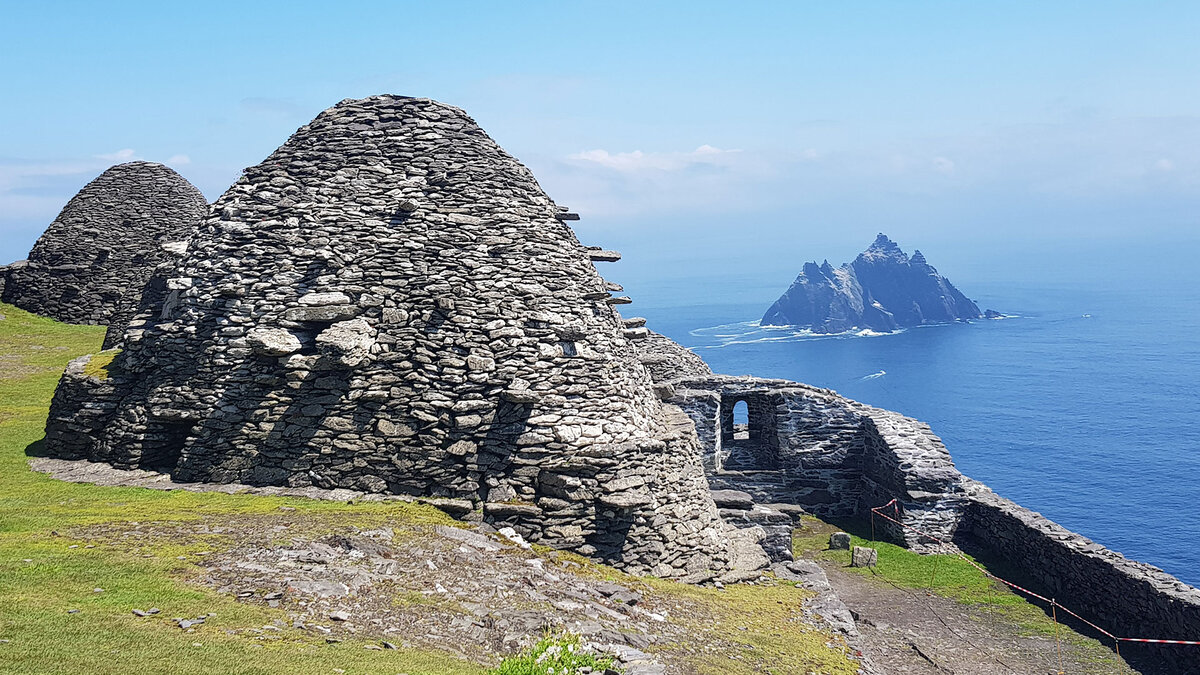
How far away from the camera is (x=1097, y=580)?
1911 centimetres

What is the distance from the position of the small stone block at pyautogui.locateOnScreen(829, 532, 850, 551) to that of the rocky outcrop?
484 ft

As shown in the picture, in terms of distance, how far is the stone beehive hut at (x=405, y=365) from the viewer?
47.7 ft

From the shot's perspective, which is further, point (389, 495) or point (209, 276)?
point (209, 276)

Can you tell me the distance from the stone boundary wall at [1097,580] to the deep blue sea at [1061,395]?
20.9 meters

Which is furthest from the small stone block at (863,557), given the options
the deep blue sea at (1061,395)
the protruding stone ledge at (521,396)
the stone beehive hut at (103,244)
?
the stone beehive hut at (103,244)

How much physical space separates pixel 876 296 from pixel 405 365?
173588 mm

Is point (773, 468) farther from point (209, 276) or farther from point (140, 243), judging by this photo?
point (140, 243)

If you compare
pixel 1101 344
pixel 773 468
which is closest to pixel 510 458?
pixel 773 468

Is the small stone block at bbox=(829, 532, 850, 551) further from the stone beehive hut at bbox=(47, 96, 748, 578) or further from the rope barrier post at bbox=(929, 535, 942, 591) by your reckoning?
the stone beehive hut at bbox=(47, 96, 748, 578)

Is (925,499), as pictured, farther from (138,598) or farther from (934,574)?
(138,598)

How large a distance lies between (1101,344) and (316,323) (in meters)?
147

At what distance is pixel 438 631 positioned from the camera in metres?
9.41

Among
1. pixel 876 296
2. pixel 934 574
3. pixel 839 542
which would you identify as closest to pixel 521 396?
pixel 839 542

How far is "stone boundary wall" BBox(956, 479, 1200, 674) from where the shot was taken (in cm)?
1655
